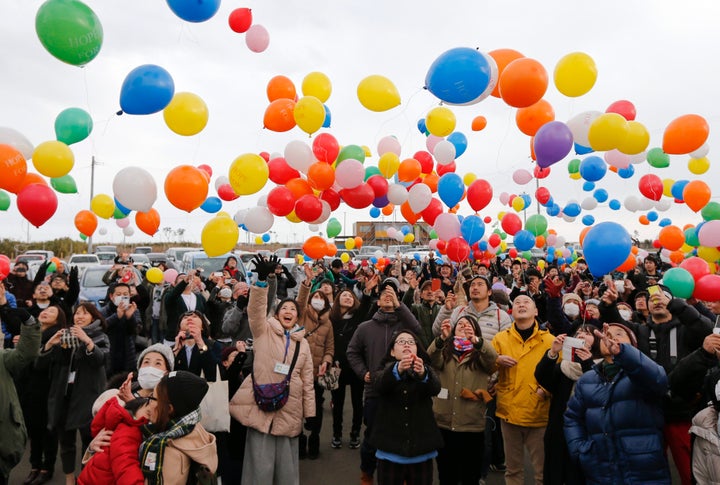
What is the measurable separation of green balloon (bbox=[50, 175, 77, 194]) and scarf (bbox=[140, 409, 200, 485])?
6309mm

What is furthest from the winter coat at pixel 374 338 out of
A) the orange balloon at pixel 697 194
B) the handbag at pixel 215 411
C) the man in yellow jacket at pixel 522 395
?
the orange balloon at pixel 697 194

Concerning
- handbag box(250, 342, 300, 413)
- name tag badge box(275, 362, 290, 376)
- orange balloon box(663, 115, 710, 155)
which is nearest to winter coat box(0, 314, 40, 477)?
handbag box(250, 342, 300, 413)

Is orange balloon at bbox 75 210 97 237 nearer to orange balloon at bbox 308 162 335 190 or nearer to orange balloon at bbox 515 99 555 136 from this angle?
orange balloon at bbox 308 162 335 190

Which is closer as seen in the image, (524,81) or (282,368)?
(282,368)

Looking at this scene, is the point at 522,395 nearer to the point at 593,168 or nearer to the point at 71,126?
the point at 593,168

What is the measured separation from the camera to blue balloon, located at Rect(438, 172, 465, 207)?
6.91 metres

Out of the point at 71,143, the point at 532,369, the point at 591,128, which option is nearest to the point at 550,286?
the point at 532,369

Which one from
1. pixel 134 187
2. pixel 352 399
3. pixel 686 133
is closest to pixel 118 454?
pixel 352 399

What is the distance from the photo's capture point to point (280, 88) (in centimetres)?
750

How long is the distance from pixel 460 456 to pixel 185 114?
15.6ft

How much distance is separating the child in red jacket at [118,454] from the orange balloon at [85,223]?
5.94 meters

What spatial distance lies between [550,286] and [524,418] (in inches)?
65.1

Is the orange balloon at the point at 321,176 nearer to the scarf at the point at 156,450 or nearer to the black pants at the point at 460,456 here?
the black pants at the point at 460,456

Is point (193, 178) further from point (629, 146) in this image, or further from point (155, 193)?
point (629, 146)
